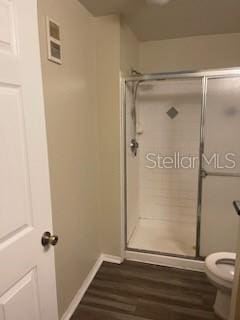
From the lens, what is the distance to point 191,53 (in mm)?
2836

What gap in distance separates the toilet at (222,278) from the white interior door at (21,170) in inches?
49.6

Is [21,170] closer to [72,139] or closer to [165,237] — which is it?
[72,139]

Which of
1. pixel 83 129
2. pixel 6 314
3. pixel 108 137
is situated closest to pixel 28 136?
pixel 6 314

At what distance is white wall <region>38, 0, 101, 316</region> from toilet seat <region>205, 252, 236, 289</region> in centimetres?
108

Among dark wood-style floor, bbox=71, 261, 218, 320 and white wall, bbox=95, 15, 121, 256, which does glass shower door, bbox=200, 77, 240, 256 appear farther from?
white wall, bbox=95, 15, 121, 256

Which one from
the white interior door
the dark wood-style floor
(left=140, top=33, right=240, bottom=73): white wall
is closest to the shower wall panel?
(left=140, top=33, right=240, bottom=73): white wall

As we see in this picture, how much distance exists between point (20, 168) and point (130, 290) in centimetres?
169

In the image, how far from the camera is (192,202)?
10.5ft

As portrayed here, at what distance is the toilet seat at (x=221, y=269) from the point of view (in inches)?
68.2

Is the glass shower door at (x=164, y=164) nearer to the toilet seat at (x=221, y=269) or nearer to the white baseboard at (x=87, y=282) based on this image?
the white baseboard at (x=87, y=282)

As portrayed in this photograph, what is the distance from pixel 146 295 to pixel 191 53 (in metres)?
2.61

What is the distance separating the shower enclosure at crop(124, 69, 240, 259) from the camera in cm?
225

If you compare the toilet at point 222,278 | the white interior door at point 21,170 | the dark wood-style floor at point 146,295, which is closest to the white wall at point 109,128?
the dark wood-style floor at point 146,295

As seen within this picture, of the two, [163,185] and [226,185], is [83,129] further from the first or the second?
[163,185]
